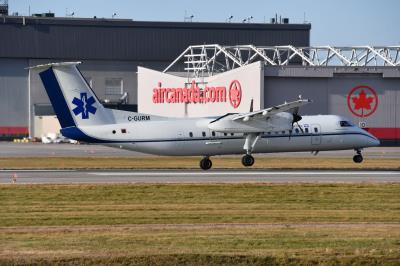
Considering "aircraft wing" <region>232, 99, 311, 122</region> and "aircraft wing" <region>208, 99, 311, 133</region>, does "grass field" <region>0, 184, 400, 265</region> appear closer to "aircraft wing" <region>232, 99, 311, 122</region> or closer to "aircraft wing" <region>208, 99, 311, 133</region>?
"aircraft wing" <region>232, 99, 311, 122</region>

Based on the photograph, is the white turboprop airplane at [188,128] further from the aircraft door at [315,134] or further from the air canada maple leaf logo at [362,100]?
the air canada maple leaf logo at [362,100]

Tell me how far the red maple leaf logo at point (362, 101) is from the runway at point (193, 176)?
129 ft

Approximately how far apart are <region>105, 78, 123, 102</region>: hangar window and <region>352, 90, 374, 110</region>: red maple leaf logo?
4292cm

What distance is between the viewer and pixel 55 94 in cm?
4662

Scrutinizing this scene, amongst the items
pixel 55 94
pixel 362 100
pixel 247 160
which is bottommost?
pixel 247 160

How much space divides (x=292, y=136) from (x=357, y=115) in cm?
3870

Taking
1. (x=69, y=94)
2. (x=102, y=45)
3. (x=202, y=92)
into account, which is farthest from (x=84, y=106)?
(x=102, y=45)

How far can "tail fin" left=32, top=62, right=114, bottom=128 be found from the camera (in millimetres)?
46562

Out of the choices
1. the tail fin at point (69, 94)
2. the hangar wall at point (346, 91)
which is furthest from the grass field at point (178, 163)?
the hangar wall at point (346, 91)

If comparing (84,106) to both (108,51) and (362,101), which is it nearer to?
(362,101)

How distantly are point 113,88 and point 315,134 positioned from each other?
7354cm

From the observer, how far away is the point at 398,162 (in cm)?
5956

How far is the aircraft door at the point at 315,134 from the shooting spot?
50125 millimetres

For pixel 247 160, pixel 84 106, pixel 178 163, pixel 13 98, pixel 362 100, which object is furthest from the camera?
pixel 13 98
